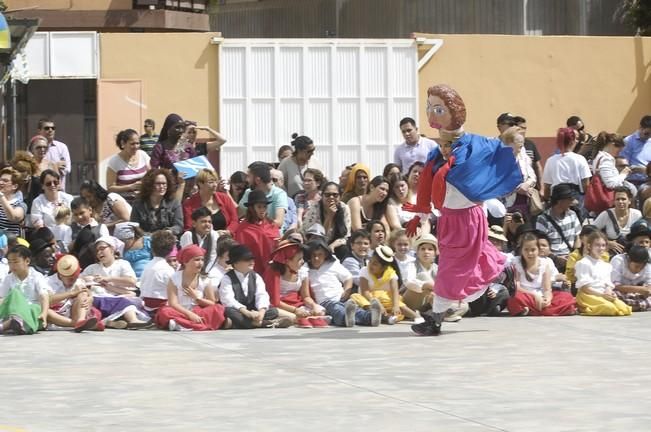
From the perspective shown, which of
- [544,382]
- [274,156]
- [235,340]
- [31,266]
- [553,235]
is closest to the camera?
[544,382]

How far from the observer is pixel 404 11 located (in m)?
24.5

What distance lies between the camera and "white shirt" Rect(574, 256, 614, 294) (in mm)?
13547

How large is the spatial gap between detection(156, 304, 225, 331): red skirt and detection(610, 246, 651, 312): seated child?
3820 mm

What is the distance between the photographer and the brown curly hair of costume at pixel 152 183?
13.8 meters

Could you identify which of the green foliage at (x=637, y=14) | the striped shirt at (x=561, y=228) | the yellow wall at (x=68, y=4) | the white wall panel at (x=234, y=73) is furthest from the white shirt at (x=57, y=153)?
the green foliage at (x=637, y=14)

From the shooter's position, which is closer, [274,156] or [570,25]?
[274,156]

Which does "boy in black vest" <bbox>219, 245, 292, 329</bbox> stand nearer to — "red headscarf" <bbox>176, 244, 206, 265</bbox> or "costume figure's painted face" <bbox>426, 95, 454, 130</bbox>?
"red headscarf" <bbox>176, 244, 206, 265</bbox>

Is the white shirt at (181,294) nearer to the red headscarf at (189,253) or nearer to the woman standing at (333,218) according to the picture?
the red headscarf at (189,253)

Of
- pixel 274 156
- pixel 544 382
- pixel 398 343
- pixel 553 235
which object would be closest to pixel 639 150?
pixel 553 235

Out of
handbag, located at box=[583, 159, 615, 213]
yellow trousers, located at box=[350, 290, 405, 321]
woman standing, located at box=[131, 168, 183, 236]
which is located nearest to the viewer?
yellow trousers, located at box=[350, 290, 405, 321]

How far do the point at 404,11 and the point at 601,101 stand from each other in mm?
4716

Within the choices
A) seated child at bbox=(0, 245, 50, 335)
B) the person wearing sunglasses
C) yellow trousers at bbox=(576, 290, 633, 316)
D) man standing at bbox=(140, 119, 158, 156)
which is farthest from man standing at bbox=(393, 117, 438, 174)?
seated child at bbox=(0, 245, 50, 335)

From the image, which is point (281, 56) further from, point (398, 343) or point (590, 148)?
point (398, 343)

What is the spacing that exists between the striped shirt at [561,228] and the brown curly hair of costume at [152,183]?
12.1 feet
